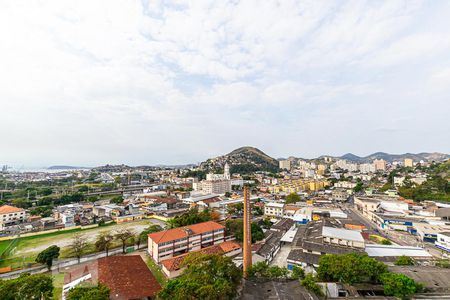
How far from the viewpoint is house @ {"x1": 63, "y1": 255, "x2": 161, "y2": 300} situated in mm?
12539

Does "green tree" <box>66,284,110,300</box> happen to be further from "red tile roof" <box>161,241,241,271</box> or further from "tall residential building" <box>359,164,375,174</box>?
"tall residential building" <box>359,164,375,174</box>

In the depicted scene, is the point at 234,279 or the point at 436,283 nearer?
the point at 234,279

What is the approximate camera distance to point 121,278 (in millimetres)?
13586

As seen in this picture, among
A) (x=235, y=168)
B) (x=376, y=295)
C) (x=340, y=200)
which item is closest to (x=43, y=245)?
(x=376, y=295)

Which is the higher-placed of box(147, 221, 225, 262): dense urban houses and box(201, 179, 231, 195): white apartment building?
box(201, 179, 231, 195): white apartment building

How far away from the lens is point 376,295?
526 inches

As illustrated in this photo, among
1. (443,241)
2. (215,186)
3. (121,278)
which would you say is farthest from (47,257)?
(215,186)

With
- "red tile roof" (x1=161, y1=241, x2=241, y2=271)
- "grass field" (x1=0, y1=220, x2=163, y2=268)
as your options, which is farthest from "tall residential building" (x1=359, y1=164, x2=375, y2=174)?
"grass field" (x1=0, y1=220, x2=163, y2=268)

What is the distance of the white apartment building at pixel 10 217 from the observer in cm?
3170

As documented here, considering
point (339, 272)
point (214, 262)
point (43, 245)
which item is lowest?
point (43, 245)

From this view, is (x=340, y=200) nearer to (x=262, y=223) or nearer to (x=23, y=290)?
(x=262, y=223)

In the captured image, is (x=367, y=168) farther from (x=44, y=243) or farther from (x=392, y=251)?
(x=44, y=243)

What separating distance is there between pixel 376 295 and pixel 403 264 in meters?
4.84

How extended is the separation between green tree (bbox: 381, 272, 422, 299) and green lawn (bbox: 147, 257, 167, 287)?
13842 millimetres
